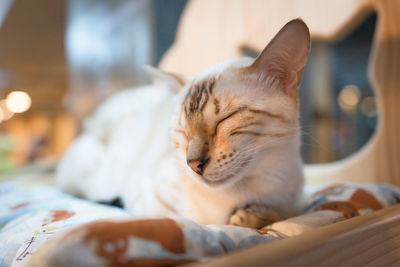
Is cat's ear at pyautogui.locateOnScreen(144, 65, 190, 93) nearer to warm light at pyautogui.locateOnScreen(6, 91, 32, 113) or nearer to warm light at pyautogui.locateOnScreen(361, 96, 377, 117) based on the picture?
warm light at pyautogui.locateOnScreen(6, 91, 32, 113)

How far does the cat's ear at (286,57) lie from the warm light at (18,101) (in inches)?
47.4

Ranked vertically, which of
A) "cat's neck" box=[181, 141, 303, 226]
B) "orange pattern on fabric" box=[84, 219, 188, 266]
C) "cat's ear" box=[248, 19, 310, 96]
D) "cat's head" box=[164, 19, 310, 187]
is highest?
"cat's ear" box=[248, 19, 310, 96]

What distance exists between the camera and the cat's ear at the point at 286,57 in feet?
1.88

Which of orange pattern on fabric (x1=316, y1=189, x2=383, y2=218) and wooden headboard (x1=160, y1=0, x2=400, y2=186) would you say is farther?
wooden headboard (x1=160, y1=0, x2=400, y2=186)

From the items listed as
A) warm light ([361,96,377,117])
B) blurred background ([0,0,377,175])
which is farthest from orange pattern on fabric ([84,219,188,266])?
warm light ([361,96,377,117])

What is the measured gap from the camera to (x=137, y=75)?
1.46m

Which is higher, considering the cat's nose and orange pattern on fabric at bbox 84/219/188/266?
the cat's nose

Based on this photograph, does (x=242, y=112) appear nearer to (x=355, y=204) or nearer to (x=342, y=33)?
(x=355, y=204)

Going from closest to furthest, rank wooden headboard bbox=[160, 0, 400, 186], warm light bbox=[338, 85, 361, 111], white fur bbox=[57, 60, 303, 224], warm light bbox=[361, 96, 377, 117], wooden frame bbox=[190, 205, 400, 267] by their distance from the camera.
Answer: wooden frame bbox=[190, 205, 400, 267]
white fur bbox=[57, 60, 303, 224]
wooden headboard bbox=[160, 0, 400, 186]
warm light bbox=[361, 96, 377, 117]
warm light bbox=[338, 85, 361, 111]

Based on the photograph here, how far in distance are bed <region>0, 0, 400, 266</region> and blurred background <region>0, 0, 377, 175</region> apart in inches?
5.6

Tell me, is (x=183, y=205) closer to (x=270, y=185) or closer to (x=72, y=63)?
(x=270, y=185)

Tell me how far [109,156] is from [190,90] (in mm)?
716

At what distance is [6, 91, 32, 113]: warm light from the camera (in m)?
1.41

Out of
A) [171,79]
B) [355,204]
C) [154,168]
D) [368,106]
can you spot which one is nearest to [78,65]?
[154,168]
